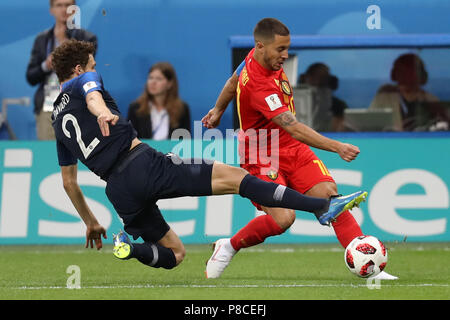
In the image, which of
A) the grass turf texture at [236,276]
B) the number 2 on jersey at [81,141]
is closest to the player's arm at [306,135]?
the grass turf texture at [236,276]

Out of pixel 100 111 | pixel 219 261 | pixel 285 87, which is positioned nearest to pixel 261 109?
pixel 285 87

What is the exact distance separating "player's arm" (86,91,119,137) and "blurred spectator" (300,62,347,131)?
19.3 feet

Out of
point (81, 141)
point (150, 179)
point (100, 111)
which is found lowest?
point (150, 179)

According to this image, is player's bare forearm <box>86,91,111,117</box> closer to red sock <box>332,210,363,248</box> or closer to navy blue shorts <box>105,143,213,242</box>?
navy blue shorts <box>105,143,213,242</box>

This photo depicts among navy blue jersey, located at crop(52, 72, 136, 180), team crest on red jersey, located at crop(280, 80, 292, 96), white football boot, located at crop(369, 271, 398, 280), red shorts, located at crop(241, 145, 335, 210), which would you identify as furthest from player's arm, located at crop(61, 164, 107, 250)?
white football boot, located at crop(369, 271, 398, 280)

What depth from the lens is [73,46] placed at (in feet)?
24.0

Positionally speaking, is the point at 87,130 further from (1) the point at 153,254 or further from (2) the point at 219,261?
(2) the point at 219,261

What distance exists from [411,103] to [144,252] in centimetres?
619

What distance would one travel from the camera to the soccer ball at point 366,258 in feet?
24.2

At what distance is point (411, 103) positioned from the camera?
41.8ft

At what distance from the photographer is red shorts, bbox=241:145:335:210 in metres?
8.05

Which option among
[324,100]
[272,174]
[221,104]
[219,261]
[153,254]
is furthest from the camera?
[324,100]

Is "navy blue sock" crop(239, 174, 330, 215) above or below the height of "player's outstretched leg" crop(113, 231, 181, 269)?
above

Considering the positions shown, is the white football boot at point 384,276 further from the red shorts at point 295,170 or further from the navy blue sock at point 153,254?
the navy blue sock at point 153,254
